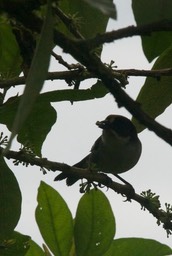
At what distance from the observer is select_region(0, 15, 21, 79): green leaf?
1795 mm

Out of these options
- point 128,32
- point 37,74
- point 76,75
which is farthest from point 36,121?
point 37,74

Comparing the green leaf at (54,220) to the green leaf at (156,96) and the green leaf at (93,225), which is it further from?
the green leaf at (156,96)

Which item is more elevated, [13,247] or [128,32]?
[128,32]

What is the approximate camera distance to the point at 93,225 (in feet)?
6.31

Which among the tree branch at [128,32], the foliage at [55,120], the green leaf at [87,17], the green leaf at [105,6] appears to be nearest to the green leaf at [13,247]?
the foliage at [55,120]

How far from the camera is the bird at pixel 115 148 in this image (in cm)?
474

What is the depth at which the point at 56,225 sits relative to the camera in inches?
76.2

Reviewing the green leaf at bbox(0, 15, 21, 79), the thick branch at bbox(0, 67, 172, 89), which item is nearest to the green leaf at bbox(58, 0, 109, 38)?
the thick branch at bbox(0, 67, 172, 89)

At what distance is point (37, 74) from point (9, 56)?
1.00 metres

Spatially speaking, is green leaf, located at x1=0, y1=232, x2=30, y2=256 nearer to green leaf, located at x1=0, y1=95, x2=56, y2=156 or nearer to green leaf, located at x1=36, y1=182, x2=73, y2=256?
green leaf, located at x1=36, y1=182, x2=73, y2=256

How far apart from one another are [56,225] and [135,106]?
38.7 inches

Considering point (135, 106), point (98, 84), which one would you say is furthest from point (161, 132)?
point (98, 84)

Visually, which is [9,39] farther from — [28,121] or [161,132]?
[161,132]

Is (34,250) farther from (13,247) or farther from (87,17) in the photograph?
(87,17)
